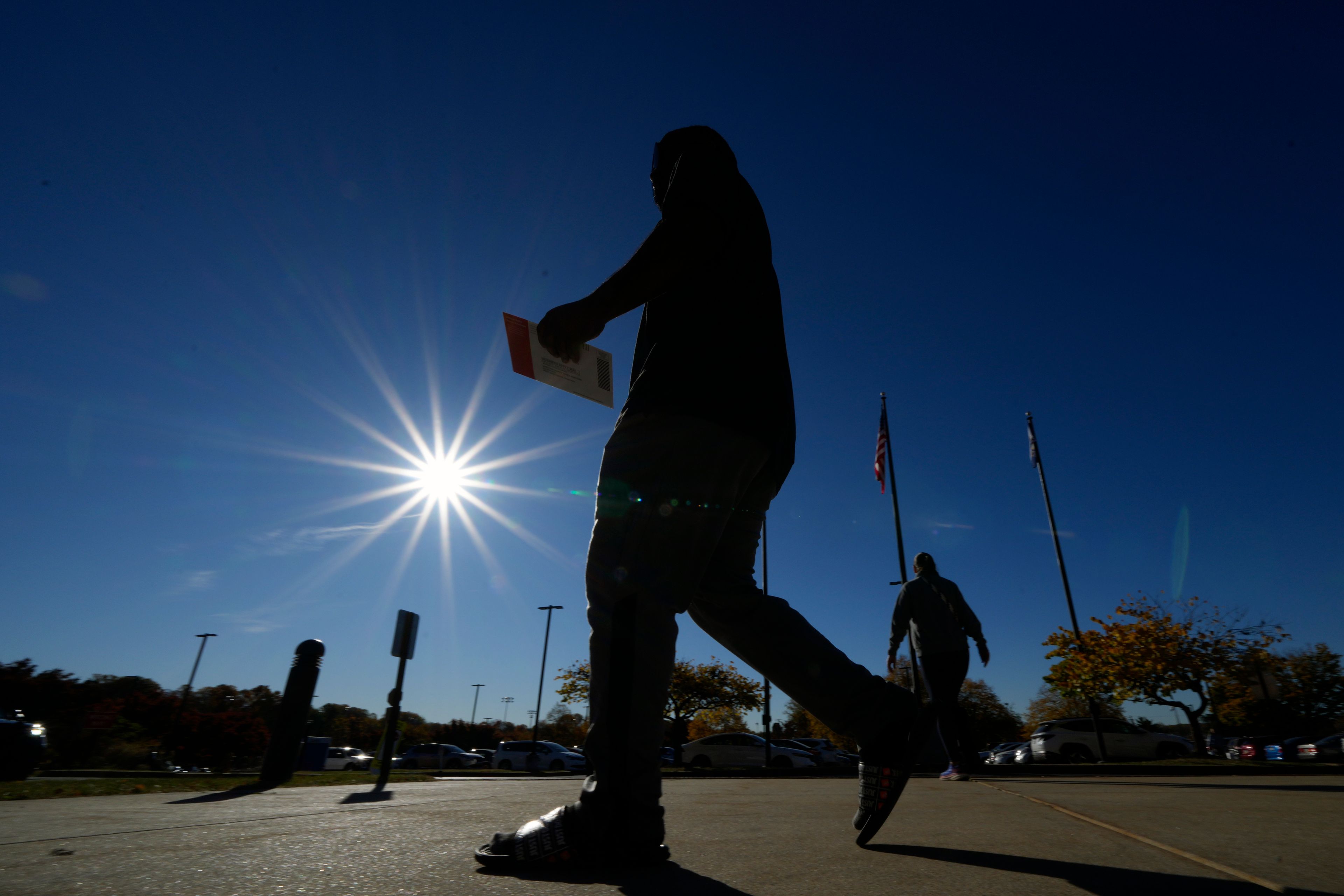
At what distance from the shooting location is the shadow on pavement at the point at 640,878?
973 millimetres

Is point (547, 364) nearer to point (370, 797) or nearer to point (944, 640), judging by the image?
point (370, 797)

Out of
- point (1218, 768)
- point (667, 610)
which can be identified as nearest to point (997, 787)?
point (667, 610)

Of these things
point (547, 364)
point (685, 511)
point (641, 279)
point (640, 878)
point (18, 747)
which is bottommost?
point (640, 878)

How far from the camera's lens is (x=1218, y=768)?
7.98 metres

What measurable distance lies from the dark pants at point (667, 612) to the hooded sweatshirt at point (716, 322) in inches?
2.5

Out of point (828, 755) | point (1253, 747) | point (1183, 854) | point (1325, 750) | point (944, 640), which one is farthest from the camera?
point (828, 755)

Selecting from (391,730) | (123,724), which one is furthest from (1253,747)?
A: (123,724)

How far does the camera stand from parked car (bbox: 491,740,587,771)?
29.4m

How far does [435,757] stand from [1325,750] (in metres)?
36.1

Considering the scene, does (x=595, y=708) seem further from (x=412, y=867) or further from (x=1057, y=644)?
(x=1057, y=644)

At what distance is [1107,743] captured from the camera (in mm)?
21891

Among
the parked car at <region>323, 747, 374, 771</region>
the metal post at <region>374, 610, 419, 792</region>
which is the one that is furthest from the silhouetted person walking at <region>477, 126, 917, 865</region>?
the parked car at <region>323, 747, 374, 771</region>

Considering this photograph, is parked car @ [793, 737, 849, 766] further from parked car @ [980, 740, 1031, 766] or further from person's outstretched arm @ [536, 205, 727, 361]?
person's outstretched arm @ [536, 205, 727, 361]

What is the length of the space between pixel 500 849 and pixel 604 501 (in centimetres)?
72
